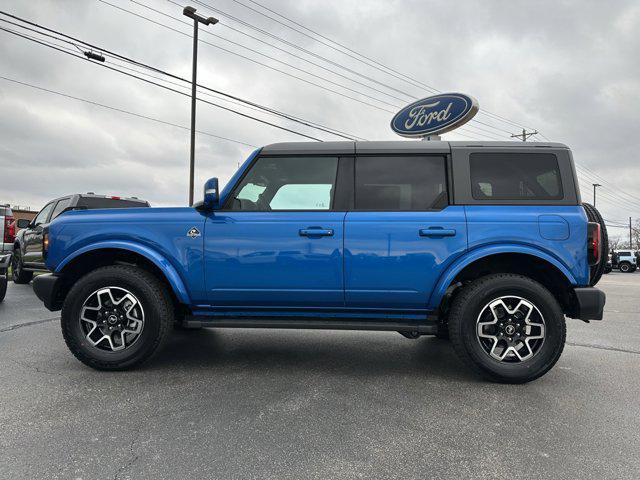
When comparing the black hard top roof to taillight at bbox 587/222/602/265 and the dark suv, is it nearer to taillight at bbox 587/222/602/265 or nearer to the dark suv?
taillight at bbox 587/222/602/265

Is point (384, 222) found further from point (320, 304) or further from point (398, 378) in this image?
point (398, 378)

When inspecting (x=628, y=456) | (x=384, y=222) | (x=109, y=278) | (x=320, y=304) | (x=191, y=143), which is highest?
(x=191, y=143)

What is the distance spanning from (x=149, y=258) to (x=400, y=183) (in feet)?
7.05

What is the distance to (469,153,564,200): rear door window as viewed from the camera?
339 centimetres

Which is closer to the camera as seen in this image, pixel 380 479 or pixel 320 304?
pixel 380 479

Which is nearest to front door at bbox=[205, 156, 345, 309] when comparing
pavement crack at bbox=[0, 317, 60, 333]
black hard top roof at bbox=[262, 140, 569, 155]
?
black hard top roof at bbox=[262, 140, 569, 155]

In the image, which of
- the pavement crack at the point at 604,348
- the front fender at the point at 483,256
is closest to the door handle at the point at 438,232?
the front fender at the point at 483,256

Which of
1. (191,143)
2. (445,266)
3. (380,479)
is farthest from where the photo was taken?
(191,143)

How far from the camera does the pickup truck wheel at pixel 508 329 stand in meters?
3.19

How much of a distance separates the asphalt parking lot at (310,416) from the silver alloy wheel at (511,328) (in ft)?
0.85

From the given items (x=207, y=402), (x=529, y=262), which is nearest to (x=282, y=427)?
(x=207, y=402)

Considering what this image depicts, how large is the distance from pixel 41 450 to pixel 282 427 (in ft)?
4.09

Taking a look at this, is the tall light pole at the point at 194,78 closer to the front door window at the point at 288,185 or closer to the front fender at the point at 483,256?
the front door window at the point at 288,185

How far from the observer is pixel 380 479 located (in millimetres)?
1939
